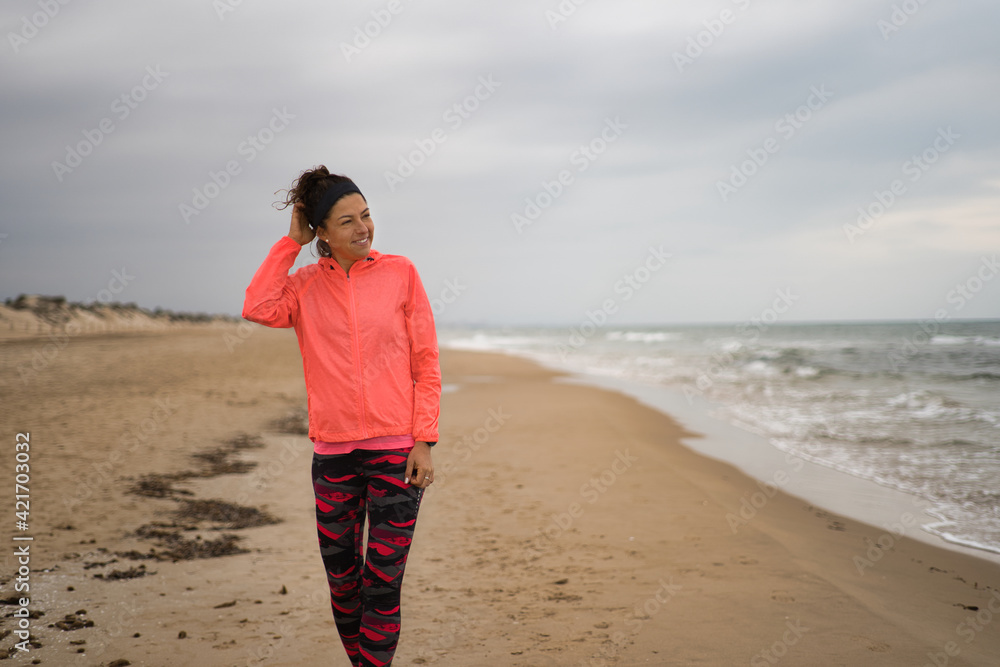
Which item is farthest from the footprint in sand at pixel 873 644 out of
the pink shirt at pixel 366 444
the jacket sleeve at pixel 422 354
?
the pink shirt at pixel 366 444

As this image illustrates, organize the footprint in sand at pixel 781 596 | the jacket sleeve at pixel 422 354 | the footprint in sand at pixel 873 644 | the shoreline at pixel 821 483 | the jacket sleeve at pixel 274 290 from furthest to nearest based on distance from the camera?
the shoreline at pixel 821 483, the footprint in sand at pixel 781 596, the footprint in sand at pixel 873 644, the jacket sleeve at pixel 422 354, the jacket sleeve at pixel 274 290

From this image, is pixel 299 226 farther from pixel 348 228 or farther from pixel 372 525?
pixel 372 525

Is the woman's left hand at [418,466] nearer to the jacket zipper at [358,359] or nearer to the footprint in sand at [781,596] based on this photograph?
the jacket zipper at [358,359]

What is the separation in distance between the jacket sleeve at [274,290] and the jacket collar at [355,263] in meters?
0.12

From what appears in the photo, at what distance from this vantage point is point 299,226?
235cm

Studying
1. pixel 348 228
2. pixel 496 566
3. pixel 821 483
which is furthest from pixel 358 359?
pixel 821 483

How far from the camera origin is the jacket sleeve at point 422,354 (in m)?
2.34

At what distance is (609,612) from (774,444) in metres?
6.74

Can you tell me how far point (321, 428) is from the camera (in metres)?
2.28

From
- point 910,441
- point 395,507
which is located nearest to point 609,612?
point 395,507

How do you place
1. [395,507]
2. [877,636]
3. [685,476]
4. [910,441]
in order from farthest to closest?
[910,441] < [685,476] < [877,636] < [395,507]

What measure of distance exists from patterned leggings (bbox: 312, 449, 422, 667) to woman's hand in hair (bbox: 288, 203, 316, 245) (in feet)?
2.86

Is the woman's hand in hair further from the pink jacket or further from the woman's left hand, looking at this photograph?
the woman's left hand

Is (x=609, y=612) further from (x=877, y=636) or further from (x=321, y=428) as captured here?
(x=321, y=428)
